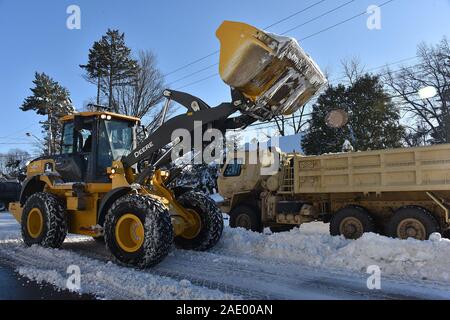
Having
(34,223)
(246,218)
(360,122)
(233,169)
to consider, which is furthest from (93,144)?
(360,122)

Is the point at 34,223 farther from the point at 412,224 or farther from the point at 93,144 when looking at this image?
the point at 412,224

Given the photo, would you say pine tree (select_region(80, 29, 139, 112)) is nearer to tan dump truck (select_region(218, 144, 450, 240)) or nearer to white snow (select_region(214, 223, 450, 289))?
tan dump truck (select_region(218, 144, 450, 240))

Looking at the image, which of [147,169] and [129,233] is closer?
[129,233]

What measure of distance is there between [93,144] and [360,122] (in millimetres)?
19475

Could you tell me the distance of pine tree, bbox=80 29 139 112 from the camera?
30141 mm

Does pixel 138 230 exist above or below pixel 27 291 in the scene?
above

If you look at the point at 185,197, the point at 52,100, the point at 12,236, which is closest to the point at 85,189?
the point at 185,197

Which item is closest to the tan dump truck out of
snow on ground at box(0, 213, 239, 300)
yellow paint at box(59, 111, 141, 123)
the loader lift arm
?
the loader lift arm

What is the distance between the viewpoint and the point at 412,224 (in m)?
9.17

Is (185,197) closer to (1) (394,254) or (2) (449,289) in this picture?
(1) (394,254)

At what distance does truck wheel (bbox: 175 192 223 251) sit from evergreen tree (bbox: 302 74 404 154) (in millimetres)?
17515

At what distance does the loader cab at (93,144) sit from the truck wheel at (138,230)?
1547mm
